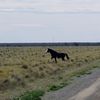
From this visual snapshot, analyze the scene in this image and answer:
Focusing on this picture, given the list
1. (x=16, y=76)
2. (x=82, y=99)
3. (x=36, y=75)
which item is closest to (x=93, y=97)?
(x=82, y=99)

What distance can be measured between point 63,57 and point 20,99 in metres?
30.3

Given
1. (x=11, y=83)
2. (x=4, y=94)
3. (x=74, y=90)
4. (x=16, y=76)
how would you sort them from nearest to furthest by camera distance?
(x=74, y=90)
(x=4, y=94)
(x=11, y=83)
(x=16, y=76)

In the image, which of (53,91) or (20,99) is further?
(53,91)

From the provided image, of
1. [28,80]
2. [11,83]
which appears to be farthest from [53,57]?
[11,83]

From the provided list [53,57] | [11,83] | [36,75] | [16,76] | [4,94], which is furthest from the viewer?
[53,57]

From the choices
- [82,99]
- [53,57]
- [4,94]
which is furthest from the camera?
[53,57]

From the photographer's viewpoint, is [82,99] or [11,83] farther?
[11,83]

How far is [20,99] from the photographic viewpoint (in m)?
17.2

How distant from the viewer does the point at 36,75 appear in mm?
30328

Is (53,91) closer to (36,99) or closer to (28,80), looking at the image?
(36,99)

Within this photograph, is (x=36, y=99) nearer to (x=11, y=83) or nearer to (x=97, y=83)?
(x=97, y=83)

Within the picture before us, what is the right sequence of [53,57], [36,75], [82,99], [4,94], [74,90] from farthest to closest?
[53,57] → [36,75] → [4,94] → [74,90] → [82,99]

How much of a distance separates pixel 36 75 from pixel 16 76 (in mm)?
3895

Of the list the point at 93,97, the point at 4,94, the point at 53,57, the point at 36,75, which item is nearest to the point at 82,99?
the point at 93,97
